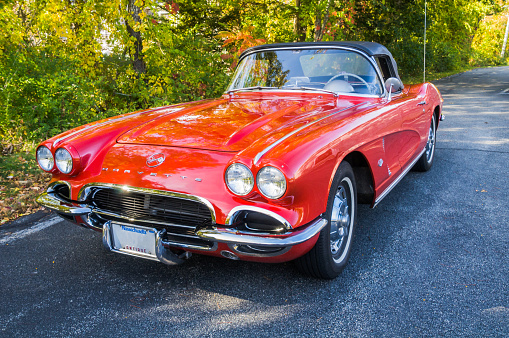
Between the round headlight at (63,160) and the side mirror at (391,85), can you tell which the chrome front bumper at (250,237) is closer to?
the round headlight at (63,160)

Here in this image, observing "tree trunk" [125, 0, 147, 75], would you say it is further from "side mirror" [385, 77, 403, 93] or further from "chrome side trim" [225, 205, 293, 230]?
"chrome side trim" [225, 205, 293, 230]

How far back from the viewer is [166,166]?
236 cm

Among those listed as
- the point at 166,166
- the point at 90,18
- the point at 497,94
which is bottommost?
the point at 497,94

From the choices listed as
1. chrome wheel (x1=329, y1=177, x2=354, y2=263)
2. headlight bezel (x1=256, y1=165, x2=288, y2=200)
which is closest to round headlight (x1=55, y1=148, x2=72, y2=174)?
headlight bezel (x1=256, y1=165, x2=288, y2=200)

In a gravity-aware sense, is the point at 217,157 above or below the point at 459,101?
above

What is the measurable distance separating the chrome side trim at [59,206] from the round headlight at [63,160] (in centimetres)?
19

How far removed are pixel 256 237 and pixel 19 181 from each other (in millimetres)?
→ 3622

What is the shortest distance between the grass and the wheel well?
295cm

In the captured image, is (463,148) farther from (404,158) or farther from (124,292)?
(124,292)

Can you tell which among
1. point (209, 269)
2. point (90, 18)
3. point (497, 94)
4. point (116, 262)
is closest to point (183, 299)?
point (209, 269)

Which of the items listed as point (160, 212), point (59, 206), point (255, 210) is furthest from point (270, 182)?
point (59, 206)

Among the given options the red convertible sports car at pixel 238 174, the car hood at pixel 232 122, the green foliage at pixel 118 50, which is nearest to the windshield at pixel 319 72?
the red convertible sports car at pixel 238 174

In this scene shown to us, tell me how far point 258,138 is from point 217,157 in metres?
0.26

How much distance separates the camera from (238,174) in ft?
7.07
